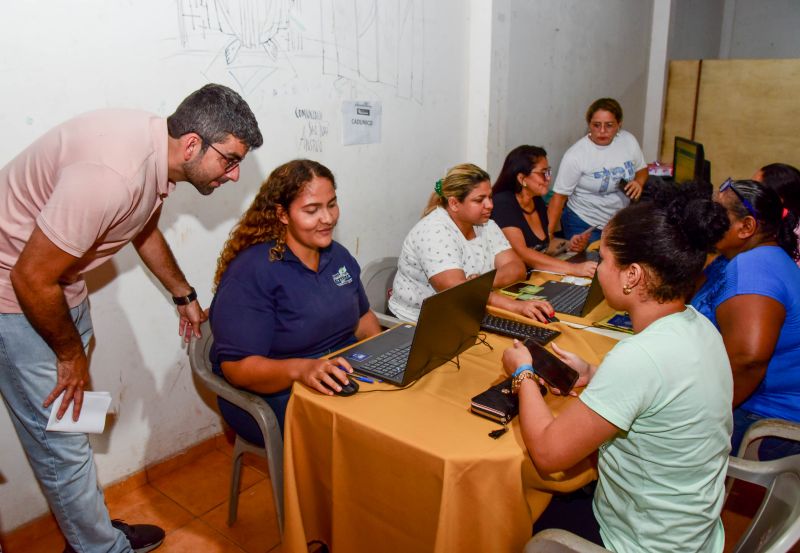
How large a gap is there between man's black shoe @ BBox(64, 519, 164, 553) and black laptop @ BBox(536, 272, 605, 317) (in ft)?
5.52

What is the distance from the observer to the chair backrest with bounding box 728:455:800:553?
1.06m

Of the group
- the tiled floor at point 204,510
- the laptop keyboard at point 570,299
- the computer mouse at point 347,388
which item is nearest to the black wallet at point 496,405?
the computer mouse at point 347,388

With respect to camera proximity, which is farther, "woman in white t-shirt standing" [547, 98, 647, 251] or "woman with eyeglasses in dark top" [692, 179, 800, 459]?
"woman in white t-shirt standing" [547, 98, 647, 251]

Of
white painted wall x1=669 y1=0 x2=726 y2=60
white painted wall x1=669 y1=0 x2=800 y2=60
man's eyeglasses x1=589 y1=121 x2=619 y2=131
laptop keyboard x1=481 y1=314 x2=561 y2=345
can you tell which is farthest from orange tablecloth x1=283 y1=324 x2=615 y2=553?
white painted wall x1=669 y1=0 x2=800 y2=60

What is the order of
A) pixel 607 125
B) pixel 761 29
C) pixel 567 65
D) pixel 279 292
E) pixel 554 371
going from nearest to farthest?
pixel 554 371, pixel 279 292, pixel 607 125, pixel 567 65, pixel 761 29

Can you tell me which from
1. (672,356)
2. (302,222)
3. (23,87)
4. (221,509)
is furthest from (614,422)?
(23,87)

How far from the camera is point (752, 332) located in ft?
5.53

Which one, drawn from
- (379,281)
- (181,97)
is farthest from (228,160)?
(379,281)

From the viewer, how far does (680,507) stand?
1.22 meters

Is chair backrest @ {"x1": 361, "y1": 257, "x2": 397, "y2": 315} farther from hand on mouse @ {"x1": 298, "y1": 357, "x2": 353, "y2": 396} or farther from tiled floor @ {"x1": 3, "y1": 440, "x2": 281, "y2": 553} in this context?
hand on mouse @ {"x1": 298, "y1": 357, "x2": 353, "y2": 396}

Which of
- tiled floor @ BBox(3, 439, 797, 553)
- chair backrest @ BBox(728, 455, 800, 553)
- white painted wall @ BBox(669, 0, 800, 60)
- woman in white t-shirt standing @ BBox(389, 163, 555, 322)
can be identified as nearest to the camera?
chair backrest @ BBox(728, 455, 800, 553)

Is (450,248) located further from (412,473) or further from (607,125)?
(607,125)

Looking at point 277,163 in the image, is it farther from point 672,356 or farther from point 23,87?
point 672,356

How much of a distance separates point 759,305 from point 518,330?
698 mm
